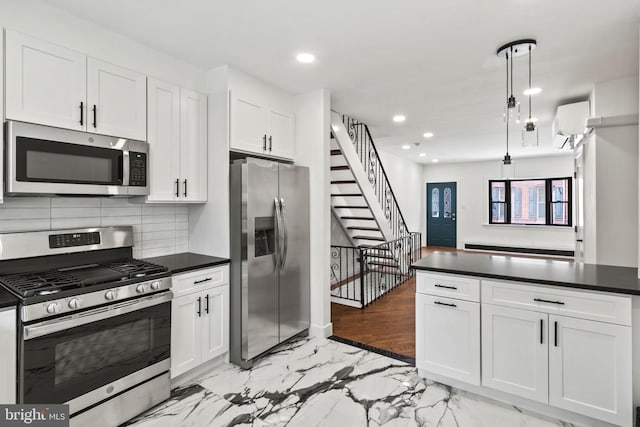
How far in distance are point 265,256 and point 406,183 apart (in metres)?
6.96

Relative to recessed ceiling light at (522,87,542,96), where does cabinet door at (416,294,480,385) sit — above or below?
below

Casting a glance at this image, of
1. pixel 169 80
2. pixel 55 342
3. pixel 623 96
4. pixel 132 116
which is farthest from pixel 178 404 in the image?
pixel 623 96

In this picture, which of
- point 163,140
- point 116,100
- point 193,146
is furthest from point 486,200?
point 116,100

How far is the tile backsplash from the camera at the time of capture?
218 cm

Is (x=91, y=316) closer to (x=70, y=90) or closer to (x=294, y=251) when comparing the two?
(x=70, y=90)

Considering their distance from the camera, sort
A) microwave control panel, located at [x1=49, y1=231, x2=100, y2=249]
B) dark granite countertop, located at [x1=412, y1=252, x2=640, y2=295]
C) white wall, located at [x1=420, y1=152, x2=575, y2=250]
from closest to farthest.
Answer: dark granite countertop, located at [x1=412, y1=252, x2=640, y2=295], microwave control panel, located at [x1=49, y1=231, x2=100, y2=249], white wall, located at [x1=420, y1=152, x2=575, y2=250]

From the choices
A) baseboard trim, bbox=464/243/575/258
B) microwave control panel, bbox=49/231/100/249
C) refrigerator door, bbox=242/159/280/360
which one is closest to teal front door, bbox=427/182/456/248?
baseboard trim, bbox=464/243/575/258

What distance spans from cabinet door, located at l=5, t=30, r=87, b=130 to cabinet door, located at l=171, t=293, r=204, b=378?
142 cm

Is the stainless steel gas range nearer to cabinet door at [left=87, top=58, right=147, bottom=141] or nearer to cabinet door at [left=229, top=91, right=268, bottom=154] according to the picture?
cabinet door at [left=87, top=58, right=147, bottom=141]

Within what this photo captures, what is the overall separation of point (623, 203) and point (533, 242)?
253 inches

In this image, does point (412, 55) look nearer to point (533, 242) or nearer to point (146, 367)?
→ point (146, 367)

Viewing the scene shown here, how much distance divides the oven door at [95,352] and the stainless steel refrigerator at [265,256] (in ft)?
2.14

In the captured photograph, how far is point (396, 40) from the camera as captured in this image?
2553mm

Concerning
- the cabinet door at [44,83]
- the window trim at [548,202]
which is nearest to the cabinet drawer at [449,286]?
the cabinet door at [44,83]
